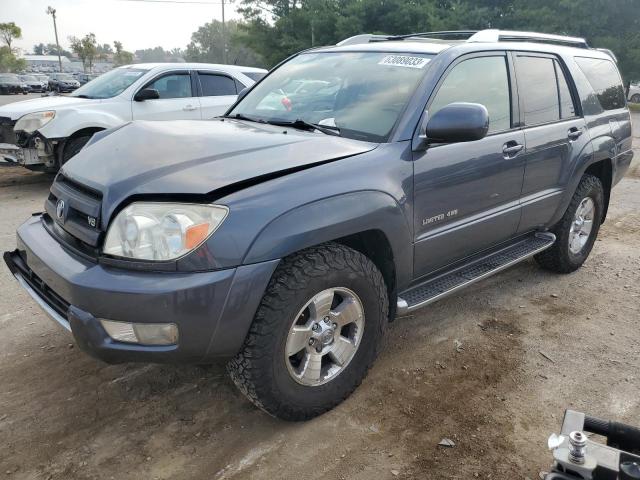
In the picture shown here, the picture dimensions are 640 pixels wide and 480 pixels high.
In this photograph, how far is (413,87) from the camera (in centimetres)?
299

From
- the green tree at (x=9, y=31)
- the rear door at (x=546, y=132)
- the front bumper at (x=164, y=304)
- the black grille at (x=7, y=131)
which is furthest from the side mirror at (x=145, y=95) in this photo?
the green tree at (x=9, y=31)

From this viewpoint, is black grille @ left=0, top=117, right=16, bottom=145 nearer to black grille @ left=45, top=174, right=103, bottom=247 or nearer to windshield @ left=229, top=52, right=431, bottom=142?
windshield @ left=229, top=52, right=431, bottom=142

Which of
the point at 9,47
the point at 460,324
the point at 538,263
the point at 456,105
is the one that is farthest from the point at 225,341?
the point at 9,47

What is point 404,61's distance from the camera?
3197 mm

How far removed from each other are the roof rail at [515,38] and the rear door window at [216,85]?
5.35 metres

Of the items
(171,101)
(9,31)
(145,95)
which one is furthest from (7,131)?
(9,31)

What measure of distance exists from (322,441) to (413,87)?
195cm

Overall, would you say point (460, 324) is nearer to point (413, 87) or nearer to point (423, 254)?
point (423, 254)

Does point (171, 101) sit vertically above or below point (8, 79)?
below


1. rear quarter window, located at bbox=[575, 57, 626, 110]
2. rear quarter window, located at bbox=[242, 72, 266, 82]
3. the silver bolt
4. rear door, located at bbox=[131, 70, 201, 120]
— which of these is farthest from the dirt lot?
rear quarter window, located at bbox=[242, 72, 266, 82]

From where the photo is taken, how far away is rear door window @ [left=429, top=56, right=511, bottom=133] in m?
3.12

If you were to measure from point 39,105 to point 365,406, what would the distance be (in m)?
6.78

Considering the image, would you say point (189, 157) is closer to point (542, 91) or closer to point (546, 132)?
point (546, 132)

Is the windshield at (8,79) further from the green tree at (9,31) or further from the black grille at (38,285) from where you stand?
the black grille at (38,285)
